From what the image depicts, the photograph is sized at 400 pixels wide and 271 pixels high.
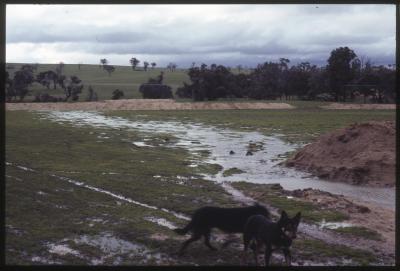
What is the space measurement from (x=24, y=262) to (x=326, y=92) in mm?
55572

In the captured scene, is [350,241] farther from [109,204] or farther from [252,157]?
[252,157]

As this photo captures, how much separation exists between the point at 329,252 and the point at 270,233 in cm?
214

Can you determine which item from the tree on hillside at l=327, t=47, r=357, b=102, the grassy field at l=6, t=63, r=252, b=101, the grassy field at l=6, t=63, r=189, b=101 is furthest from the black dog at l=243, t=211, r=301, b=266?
the grassy field at l=6, t=63, r=189, b=101

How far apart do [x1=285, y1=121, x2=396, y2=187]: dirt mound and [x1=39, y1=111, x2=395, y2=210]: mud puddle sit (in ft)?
2.23

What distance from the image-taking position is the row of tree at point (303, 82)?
181 ft

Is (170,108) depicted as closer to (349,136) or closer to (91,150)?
(91,150)

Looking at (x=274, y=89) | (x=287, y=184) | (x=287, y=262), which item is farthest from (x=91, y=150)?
(x=274, y=89)

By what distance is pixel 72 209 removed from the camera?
1320 cm

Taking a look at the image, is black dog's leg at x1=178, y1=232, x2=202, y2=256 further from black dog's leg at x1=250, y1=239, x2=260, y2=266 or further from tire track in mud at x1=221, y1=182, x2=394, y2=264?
tire track in mud at x1=221, y1=182, x2=394, y2=264

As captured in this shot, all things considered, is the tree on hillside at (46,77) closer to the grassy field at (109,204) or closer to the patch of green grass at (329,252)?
the grassy field at (109,204)

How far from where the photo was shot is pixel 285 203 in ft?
47.9

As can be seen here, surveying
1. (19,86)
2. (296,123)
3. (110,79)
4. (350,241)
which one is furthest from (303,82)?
(110,79)

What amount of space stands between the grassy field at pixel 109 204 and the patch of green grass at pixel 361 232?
90 centimetres

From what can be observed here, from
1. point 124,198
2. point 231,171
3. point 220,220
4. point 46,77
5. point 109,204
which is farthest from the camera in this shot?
point 46,77
